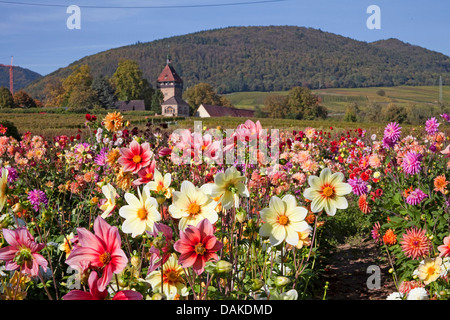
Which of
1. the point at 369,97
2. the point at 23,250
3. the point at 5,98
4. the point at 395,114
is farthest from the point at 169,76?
the point at 23,250

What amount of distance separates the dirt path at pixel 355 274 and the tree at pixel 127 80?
8375 cm

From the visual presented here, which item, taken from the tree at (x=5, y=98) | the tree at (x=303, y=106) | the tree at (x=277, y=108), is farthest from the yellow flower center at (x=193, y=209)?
the tree at (x=5, y=98)

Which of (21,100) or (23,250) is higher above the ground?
(21,100)

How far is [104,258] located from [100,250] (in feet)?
0.10

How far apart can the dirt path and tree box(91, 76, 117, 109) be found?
7550 centimetres

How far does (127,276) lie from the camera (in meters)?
1.36

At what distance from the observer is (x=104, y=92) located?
256 feet

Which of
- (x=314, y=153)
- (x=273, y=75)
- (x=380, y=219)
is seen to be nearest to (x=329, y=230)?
(x=380, y=219)

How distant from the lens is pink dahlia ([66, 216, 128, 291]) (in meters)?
1.21

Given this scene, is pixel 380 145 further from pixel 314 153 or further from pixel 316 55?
pixel 316 55

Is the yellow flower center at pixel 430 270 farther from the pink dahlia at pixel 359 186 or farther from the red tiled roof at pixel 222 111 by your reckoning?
the red tiled roof at pixel 222 111

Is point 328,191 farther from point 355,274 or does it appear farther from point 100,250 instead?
point 355,274

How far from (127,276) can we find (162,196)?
0.27 meters
